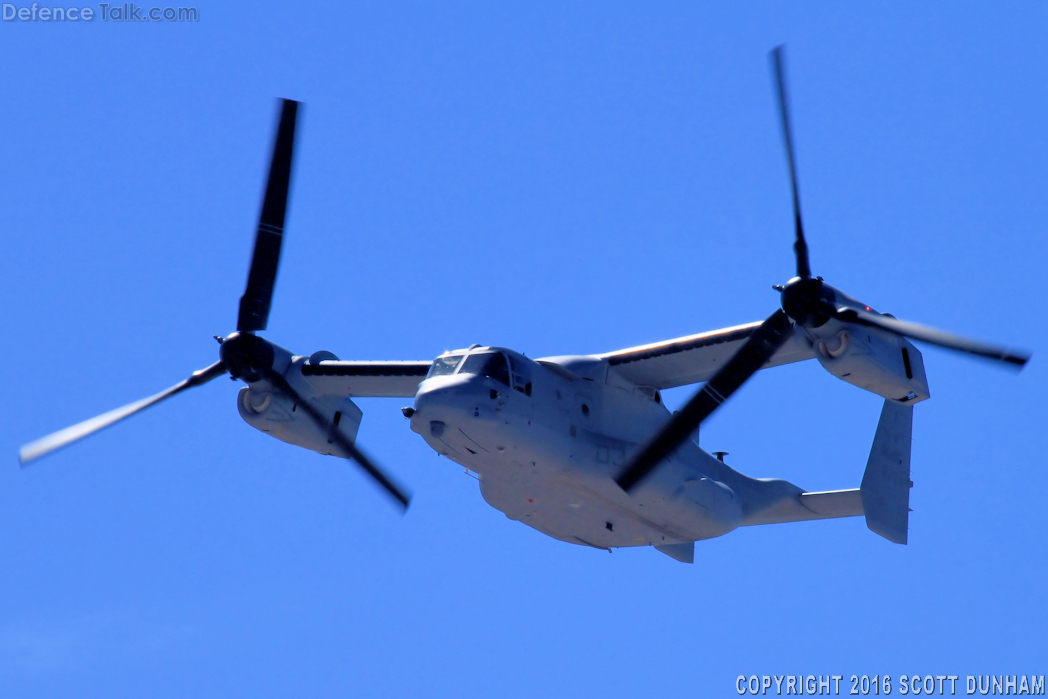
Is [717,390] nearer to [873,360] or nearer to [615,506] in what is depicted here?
[873,360]

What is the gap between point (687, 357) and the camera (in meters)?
24.3

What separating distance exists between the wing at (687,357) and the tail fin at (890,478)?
321cm

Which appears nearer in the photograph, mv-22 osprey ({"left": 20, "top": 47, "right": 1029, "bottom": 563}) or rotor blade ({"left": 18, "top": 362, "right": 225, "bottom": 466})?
mv-22 osprey ({"left": 20, "top": 47, "right": 1029, "bottom": 563})

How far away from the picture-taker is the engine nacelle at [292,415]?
2630cm

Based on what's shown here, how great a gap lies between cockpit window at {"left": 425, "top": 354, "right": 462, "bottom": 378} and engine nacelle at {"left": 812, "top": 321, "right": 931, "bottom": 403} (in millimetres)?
5881

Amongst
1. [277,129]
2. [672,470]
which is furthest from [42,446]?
[672,470]

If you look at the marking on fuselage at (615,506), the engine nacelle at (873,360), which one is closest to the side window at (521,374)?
the marking on fuselage at (615,506)

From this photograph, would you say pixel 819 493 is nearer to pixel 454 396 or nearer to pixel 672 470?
pixel 672 470

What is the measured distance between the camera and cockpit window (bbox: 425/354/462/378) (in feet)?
75.2

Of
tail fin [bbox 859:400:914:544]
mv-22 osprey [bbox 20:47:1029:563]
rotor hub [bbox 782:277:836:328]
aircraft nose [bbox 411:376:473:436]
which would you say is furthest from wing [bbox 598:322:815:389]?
aircraft nose [bbox 411:376:473:436]

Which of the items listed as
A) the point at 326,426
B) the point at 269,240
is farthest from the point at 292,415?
the point at 269,240

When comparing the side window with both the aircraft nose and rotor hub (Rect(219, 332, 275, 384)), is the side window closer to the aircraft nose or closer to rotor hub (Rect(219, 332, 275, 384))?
the aircraft nose

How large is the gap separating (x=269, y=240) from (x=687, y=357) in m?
7.97

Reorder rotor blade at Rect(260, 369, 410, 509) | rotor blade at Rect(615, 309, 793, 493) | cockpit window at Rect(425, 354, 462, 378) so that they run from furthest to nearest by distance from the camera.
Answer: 1. rotor blade at Rect(260, 369, 410, 509)
2. cockpit window at Rect(425, 354, 462, 378)
3. rotor blade at Rect(615, 309, 793, 493)
